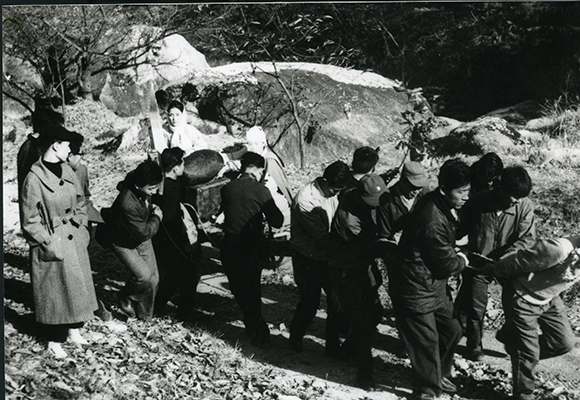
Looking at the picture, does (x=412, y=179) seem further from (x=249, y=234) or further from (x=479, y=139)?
(x=479, y=139)

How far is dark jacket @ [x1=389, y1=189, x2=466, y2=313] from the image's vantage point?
373 centimetres

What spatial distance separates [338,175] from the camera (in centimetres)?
418

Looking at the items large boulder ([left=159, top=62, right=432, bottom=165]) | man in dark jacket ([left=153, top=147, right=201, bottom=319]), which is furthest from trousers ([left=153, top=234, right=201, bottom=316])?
large boulder ([left=159, top=62, right=432, bottom=165])

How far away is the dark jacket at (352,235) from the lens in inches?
163

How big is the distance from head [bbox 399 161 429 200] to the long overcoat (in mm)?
2216

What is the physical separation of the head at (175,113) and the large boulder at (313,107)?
86cm

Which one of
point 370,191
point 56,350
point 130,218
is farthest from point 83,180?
point 370,191

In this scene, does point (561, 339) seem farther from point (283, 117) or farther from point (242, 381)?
point (283, 117)

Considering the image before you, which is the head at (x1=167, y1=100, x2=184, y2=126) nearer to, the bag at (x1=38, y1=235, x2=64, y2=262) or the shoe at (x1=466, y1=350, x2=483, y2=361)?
the bag at (x1=38, y1=235, x2=64, y2=262)

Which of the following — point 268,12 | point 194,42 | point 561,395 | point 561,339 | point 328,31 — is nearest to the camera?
point 561,339

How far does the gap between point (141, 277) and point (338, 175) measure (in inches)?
68.2

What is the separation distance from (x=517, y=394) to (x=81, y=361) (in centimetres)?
288

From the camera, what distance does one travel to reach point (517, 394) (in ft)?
13.0

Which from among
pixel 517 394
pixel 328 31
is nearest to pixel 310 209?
pixel 517 394
